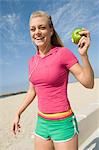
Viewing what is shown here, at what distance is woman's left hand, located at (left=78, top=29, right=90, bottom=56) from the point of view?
1.80m

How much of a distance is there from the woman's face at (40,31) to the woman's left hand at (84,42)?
32 centimetres

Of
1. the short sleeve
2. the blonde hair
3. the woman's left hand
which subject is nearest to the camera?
the woman's left hand

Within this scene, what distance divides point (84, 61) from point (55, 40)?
407 millimetres

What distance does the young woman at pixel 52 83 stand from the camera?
200cm

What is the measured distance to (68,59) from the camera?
6.46ft

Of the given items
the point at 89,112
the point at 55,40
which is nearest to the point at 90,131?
the point at 89,112

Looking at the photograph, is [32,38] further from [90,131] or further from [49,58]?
[90,131]

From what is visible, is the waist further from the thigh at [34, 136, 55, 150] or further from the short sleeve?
the short sleeve

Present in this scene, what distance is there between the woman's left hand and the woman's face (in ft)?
1.06

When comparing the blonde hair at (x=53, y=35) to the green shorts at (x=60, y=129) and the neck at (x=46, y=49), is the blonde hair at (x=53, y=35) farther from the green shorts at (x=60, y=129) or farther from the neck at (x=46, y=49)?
the green shorts at (x=60, y=129)

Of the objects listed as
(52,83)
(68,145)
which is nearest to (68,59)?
(52,83)

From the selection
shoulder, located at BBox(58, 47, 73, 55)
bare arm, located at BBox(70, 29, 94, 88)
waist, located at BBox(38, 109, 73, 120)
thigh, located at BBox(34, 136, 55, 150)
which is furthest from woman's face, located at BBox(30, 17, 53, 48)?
thigh, located at BBox(34, 136, 55, 150)

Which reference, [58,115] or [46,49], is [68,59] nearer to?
[46,49]

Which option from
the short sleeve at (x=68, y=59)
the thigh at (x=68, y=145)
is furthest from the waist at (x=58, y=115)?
the short sleeve at (x=68, y=59)
